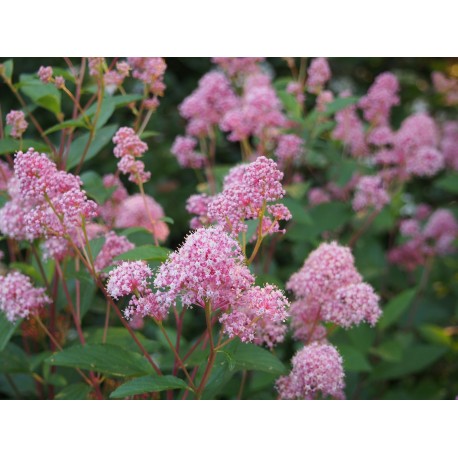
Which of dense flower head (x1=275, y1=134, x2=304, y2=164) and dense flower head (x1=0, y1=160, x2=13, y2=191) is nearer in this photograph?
dense flower head (x1=0, y1=160, x2=13, y2=191)

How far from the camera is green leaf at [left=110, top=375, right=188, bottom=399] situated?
35.7 inches

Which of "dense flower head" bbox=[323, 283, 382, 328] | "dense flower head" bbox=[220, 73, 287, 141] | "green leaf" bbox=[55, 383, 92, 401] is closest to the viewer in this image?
"dense flower head" bbox=[323, 283, 382, 328]

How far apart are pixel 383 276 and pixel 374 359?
35 centimetres

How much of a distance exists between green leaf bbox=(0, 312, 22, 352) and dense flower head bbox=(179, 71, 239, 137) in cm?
62

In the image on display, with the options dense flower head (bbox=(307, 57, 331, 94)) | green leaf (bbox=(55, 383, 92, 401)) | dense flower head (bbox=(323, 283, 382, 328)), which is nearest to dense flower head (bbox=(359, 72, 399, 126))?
dense flower head (bbox=(307, 57, 331, 94))

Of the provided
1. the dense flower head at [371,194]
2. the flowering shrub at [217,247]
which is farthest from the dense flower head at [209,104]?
the dense flower head at [371,194]

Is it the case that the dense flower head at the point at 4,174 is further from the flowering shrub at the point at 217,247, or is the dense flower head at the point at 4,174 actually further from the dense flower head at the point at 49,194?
the dense flower head at the point at 49,194

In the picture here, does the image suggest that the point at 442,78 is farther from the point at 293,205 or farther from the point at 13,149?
the point at 13,149

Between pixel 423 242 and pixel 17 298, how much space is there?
138 centimetres

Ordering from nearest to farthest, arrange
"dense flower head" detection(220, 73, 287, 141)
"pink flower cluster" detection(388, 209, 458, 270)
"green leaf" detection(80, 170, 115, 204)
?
"green leaf" detection(80, 170, 115, 204), "dense flower head" detection(220, 73, 287, 141), "pink flower cluster" detection(388, 209, 458, 270)

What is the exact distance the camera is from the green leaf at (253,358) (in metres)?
1.02

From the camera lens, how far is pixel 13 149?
1.22 m

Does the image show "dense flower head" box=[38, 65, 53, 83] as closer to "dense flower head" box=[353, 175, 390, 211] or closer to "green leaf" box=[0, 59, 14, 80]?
"green leaf" box=[0, 59, 14, 80]
